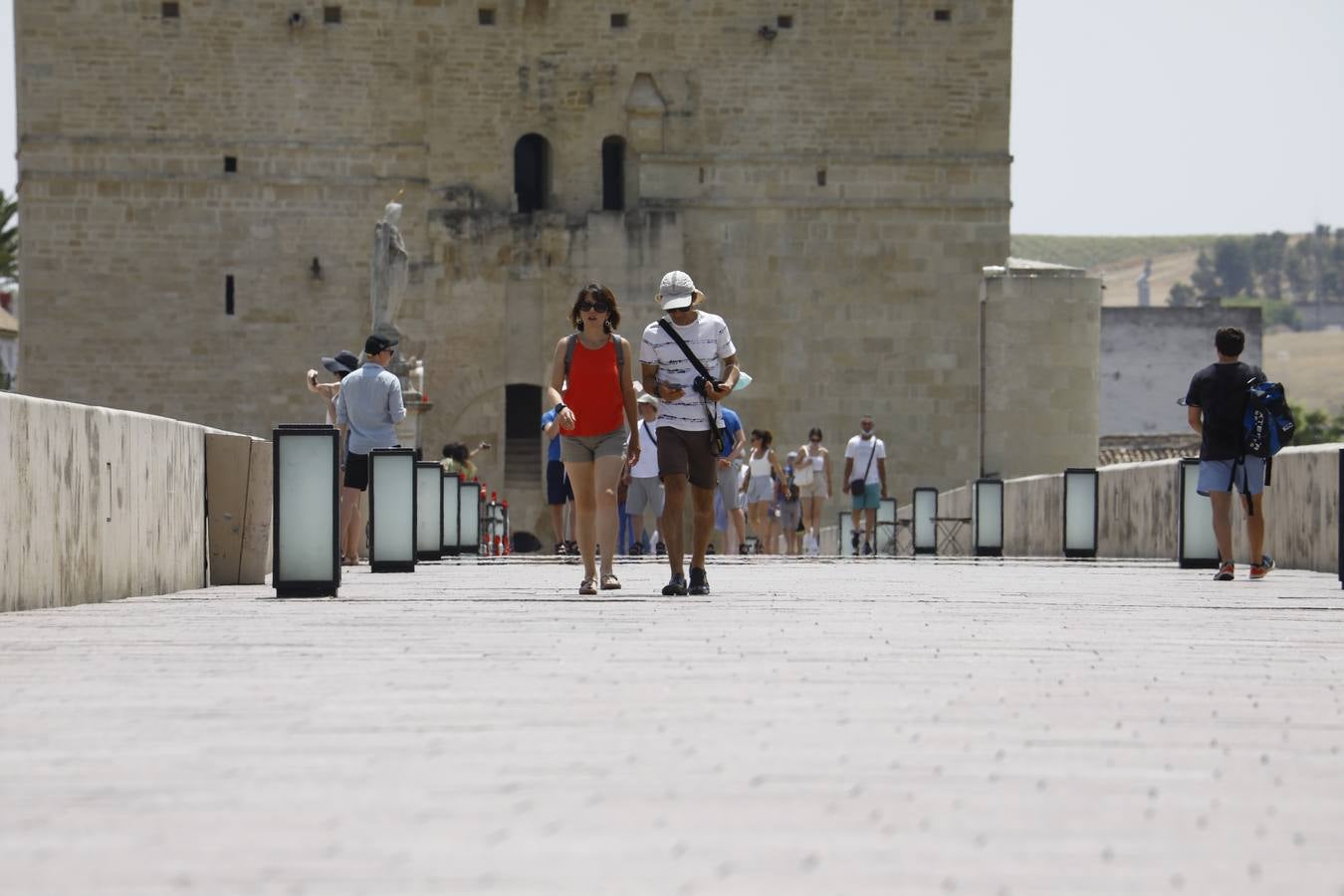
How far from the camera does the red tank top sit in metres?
10.6

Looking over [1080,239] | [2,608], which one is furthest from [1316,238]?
[2,608]

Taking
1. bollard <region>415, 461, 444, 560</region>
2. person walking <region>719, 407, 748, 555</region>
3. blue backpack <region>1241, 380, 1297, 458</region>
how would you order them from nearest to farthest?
blue backpack <region>1241, 380, 1297, 458</region>
person walking <region>719, 407, 748, 555</region>
bollard <region>415, 461, 444, 560</region>

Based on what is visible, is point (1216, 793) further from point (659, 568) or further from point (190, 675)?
point (659, 568)

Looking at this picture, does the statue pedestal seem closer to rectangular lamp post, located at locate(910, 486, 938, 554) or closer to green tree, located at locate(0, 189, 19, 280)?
rectangular lamp post, located at locate(910, 486, 938, 554)

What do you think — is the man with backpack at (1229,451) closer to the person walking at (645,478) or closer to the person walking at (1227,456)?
the person walking at (1227,456)

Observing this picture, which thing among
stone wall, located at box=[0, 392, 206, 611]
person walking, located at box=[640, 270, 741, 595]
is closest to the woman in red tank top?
person walking, located at box=[640, 270, 741, 595]

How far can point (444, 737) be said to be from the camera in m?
4.61

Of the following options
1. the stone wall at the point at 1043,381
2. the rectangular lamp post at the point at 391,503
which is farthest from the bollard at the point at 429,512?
the stone wall at the point at 1043,381

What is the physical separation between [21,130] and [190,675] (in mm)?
33667

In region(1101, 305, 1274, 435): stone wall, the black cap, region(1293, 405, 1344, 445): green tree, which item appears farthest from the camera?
region(1293, 405, 1344, 445): green tree

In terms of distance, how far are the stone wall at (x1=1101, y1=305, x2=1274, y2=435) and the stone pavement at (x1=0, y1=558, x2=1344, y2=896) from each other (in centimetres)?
6368

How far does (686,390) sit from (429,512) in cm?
684

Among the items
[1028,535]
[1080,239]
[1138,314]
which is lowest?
[1028,535]

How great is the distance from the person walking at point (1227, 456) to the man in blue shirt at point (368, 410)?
16.2 feet
